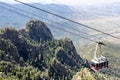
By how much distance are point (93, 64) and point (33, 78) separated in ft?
413

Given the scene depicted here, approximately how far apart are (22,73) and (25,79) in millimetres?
5361

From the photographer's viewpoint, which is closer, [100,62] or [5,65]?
[100,62]

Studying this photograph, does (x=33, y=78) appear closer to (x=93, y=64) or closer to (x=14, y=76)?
(x=14, y=76)

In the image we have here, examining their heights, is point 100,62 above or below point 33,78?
above

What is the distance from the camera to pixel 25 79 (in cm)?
19588

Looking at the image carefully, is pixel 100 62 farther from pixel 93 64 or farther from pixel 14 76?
pixel 14 76

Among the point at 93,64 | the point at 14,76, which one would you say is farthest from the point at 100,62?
the point at 14,76

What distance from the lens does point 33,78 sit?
7825 inches

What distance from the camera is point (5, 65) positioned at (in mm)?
190125

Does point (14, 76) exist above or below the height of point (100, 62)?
below

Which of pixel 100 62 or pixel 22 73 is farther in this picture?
pixel 22 73

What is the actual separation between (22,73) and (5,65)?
14388 mm

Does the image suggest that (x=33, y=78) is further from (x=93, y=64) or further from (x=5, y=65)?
(x=93, y=64)

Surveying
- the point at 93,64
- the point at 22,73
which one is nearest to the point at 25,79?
the point at 22,73
